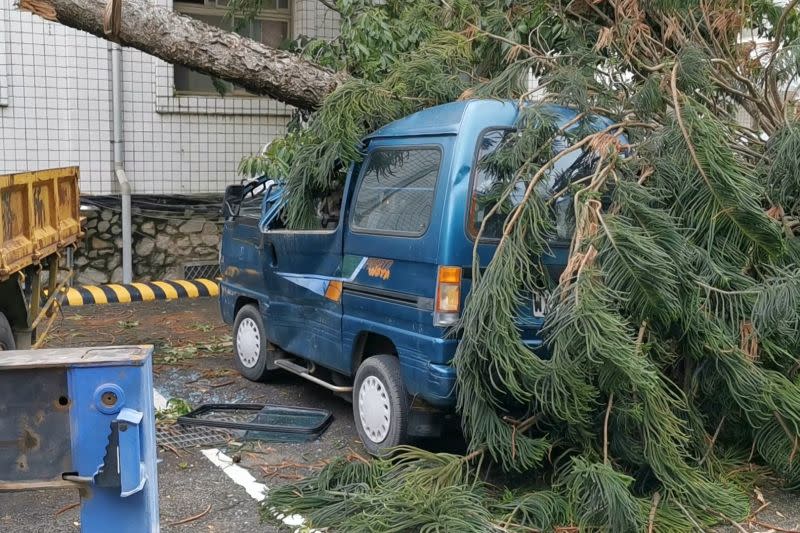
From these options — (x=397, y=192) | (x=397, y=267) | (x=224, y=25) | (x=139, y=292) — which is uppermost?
(x=224, y=25)

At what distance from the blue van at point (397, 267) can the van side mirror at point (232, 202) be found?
91 cm

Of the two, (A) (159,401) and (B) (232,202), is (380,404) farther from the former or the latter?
(B) (232,202)

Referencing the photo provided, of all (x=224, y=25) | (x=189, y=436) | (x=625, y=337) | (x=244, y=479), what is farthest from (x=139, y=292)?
(x=625, y=337)

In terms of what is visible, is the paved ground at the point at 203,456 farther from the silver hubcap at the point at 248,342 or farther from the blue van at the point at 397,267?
the blue van at the point at 397,267

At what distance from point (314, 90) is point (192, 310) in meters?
3.94

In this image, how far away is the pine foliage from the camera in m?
4.45

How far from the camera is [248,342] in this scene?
7.52 meters

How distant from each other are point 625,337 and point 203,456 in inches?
113

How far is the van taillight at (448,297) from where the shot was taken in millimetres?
4970

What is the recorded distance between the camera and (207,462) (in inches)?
222

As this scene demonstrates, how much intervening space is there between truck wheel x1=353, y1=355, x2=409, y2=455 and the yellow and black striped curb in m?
5.80

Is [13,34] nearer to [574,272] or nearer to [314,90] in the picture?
[314,90]

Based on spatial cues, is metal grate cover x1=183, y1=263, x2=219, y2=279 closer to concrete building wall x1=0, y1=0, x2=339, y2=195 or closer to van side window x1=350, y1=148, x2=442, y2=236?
concrete building wall x1=0, y1=0, x2=339, y2=195

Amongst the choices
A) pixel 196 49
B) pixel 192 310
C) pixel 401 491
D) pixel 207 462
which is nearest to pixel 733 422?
pixel 401 491
